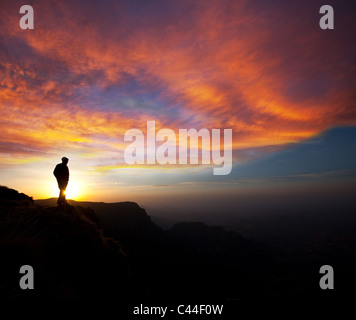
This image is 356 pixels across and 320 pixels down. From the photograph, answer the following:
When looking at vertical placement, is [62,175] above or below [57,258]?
above

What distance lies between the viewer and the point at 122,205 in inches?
4077

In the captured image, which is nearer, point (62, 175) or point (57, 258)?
point (57, 258)

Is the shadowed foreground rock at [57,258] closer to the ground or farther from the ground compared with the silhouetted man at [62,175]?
closer to the ground

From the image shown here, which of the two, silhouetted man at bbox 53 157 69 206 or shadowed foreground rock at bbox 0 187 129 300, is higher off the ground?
silhouetted man at bbox 53 157 69 206

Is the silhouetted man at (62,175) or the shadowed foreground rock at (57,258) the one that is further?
the silhouetted man at (62,175)

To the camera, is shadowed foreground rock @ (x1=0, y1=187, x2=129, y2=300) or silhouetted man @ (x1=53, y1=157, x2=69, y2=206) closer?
shadowed foreground rock @ (x1=0, y1=187, x2=129, y2=300)
